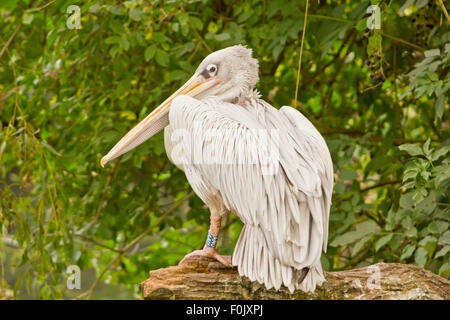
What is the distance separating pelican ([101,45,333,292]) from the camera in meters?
2.27

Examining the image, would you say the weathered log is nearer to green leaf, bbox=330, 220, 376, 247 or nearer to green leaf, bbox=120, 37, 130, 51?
green leaf, bbox=330, 220, 376, 247

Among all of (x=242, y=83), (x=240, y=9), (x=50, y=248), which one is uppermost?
(x=240, y=9)

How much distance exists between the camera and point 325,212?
2.35 m

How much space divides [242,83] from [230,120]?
0.78ft

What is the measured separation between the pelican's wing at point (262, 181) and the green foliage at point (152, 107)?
2.98ft

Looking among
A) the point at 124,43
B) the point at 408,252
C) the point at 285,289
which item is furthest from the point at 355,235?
the point at 124,43

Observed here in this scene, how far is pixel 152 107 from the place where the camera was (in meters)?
3.79

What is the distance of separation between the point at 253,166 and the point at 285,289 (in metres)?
0.51

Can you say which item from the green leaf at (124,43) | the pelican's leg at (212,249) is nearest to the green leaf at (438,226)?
the pelican's leg at (212,249)

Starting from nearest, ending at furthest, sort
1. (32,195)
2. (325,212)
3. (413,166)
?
(325,212) → (413,166) → (32,195)

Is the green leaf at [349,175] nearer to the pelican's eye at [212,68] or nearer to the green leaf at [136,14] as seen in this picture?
the pelican's eye at [212,68]

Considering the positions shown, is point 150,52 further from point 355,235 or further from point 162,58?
point 355,235

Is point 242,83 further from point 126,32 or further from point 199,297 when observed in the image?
point 126,32

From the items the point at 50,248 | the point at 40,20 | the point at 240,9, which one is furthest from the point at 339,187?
the point at 40,20
